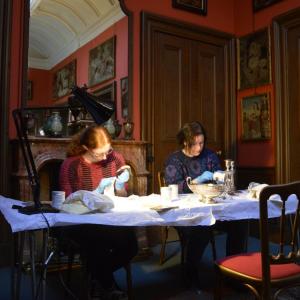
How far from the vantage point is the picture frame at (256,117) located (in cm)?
420

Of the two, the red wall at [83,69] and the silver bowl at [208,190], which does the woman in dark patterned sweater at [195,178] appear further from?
the red wall at [83,69]

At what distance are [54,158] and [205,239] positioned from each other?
141cm

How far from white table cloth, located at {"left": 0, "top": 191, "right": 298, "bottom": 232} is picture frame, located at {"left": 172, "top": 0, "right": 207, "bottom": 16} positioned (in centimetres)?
263

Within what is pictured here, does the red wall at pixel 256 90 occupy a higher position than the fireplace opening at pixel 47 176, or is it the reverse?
the red wall at pixel 256 90

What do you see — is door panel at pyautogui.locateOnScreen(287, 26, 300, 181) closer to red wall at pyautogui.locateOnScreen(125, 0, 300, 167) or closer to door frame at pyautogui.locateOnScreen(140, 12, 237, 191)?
red wall at pyautogui.locateOnScreen(125, 0, 300, 167)

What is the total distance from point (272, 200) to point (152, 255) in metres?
1.54

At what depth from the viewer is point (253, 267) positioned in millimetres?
1743

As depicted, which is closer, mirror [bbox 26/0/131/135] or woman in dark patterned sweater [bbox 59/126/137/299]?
woman in dark patterned sweater [bbox 59/126/137/299]

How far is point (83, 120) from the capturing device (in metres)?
3.30

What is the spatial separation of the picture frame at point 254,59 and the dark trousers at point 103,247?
9.27 feet

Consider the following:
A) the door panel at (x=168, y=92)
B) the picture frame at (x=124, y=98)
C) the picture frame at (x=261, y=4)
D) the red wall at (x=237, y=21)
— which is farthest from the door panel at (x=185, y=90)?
the picture frame at (x=261, y=4)

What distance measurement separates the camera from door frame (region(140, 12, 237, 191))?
387cm

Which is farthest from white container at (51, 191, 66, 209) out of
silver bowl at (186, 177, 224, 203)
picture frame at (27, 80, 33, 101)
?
picture frame at (27, 80, 33, 101)

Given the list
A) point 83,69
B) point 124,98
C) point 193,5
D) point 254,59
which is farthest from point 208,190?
point 193,5
